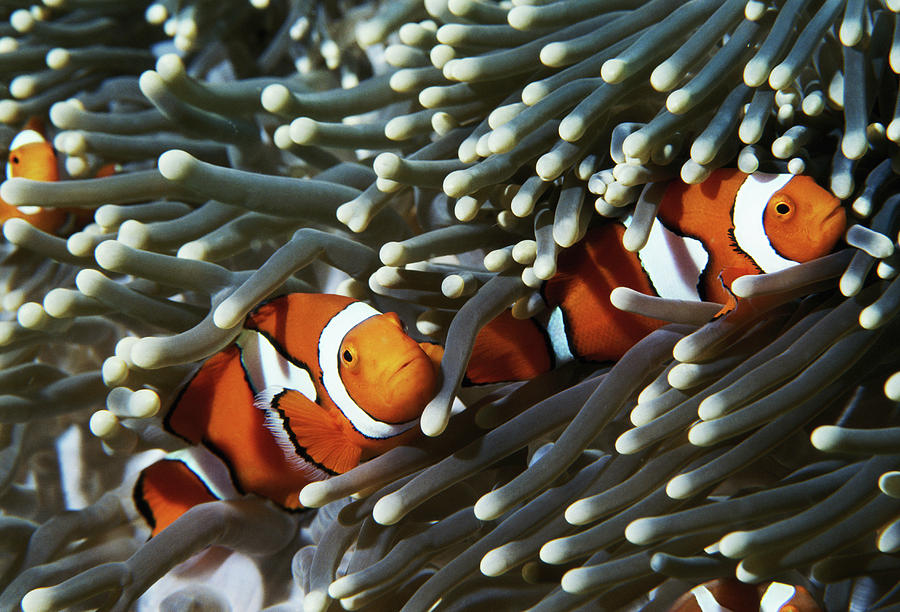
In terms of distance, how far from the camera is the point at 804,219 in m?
0.74

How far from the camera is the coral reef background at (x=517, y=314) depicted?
71 centimetres

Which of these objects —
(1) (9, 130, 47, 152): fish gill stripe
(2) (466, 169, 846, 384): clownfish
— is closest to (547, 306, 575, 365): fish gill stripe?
(2) (466, 169, 846, 384): clownfish

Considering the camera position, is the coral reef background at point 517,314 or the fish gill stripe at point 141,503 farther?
the fish gill stripe at point 141,503

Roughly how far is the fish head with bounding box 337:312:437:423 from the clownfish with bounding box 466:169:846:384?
13 cm

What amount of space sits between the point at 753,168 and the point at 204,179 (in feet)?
1.94

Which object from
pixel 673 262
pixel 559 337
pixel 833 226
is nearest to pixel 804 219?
pixel 833 226

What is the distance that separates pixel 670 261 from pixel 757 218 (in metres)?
0.11

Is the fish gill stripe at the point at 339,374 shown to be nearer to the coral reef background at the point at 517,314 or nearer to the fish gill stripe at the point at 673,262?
the coral reef background at the point at 517,314

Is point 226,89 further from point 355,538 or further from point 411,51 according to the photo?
point 355,538

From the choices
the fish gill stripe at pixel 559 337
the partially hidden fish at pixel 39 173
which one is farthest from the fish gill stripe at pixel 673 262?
the partially hidden fish at pixel 39 173

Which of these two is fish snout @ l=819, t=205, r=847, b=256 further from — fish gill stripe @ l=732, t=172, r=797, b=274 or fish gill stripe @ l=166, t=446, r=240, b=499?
fish gill stripe @ l=166, t=446, r=240, b=499

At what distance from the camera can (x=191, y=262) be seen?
0.84m

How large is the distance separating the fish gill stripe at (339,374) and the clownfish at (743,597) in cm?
35

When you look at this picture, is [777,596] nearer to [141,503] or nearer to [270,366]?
[270,366]
